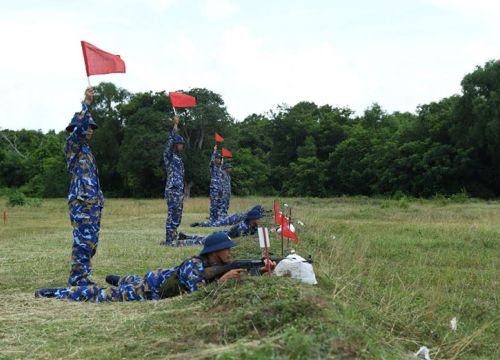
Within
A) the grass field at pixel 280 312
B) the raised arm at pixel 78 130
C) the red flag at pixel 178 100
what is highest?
the red flag at pixel 178 100

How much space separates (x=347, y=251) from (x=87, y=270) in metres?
4.66

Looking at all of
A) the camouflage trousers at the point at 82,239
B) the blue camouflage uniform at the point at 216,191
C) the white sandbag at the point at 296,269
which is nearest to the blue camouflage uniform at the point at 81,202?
the camouflage trousers at the point at 82,239

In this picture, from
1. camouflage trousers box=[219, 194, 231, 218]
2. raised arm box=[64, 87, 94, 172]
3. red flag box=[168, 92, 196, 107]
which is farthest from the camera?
camouflage trousers box=[219, 194, 231, 218]

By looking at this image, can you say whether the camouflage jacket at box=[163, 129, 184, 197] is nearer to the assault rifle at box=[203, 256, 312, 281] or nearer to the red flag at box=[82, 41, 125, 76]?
the red flag at box=[82, 41, 125, 76]

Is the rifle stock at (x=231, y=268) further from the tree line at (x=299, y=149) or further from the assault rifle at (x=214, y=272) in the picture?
the tree line at (x=299, y=149)

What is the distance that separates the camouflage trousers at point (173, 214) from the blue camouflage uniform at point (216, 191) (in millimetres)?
6190

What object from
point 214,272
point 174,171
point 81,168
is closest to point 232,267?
point 214,272

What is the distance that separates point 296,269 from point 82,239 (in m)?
2.79

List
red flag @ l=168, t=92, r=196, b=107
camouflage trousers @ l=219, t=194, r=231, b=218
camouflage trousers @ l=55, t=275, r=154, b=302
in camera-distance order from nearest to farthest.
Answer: camouflage trousers @ l=55, t=275, r=154, b=302
red flag @ l=168, t=92, r=196, b=107
camouflage trousers @ l=219, t=194, r=231, b=218

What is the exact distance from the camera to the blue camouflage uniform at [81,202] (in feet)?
24.1

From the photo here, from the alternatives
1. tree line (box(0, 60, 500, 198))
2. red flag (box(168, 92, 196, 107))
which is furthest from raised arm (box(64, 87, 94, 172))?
tree line (box(0, 60, 500, 198))

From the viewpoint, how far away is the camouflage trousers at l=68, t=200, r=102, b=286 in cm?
736

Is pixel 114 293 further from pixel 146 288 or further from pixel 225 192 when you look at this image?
pixel 225 192

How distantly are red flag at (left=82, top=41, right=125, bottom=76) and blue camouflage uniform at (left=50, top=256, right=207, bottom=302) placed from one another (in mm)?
2779
